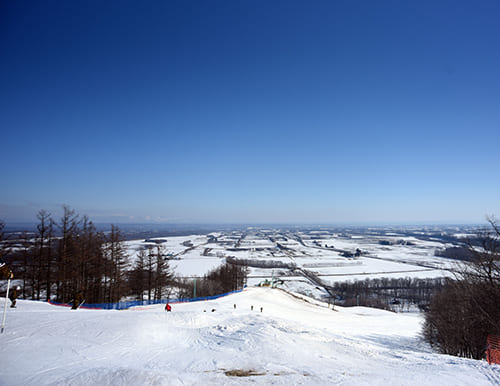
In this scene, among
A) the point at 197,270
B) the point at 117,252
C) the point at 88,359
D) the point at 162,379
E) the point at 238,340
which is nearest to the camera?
the point at 162,379

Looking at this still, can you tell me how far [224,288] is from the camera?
44.9 metres

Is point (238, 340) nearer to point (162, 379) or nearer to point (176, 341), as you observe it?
point (176, 341)

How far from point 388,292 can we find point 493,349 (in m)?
55.5

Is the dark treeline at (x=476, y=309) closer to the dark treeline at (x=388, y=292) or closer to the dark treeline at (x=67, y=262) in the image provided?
the dark treeline at (x=67, y=262)

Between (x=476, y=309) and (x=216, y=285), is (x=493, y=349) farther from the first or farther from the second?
(x=216, y=285)

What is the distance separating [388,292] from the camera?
61.6 meters

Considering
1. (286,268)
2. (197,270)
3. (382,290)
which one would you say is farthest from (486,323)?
(286,268)

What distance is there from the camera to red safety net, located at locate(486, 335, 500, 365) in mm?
11922

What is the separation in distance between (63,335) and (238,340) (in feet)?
24.2

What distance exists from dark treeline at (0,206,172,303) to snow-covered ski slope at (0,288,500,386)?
1143cm

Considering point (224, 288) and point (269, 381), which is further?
point (224, 288)

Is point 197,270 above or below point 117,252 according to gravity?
below

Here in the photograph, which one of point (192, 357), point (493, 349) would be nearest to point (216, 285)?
point (192, 357)

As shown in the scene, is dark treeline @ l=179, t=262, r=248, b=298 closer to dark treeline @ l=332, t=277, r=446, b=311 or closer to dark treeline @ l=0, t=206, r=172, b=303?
dark treeline @ l=0, t=206, r=172, b=303
